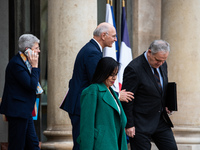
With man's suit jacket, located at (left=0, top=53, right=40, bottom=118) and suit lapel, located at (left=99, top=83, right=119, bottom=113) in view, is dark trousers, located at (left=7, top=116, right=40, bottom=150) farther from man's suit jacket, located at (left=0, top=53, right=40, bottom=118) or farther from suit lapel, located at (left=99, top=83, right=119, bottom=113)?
suit lapel, located at (left=99, top=83, right=119, bottom=113)

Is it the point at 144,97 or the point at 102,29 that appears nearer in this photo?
the point at 102,29

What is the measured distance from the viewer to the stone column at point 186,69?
313 inches

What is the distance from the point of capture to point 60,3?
6.75m

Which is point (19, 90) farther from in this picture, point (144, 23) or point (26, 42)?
point (144, 23)

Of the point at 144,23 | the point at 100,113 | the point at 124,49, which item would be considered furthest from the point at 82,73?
the point at 144,23

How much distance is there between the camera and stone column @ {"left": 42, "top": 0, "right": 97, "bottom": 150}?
22.0 feet

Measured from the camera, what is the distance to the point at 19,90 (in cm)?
554

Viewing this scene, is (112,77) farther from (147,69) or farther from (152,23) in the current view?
(152,23)

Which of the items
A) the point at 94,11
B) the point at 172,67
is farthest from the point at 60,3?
the point at 172,67

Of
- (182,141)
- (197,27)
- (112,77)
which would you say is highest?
(197,27)

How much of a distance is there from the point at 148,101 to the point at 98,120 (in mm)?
1544

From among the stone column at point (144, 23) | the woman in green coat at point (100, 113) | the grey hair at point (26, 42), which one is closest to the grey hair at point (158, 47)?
the woman in green coat at point (100, 113)

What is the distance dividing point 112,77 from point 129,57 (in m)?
4.31

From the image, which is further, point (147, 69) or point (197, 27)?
point (197, 27)
